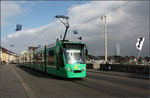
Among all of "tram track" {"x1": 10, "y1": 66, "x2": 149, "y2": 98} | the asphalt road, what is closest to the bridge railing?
the asphalt road

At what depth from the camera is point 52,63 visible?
1742cm

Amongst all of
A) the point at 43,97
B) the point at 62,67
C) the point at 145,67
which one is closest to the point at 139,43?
the point at 145,67

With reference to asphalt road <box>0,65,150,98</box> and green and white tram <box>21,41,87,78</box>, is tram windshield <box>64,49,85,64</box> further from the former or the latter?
asphalt road <box>0,65,150,98</box>

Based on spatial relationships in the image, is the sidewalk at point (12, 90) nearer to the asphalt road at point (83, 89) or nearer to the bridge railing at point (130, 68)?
the asphalt road at point (83, 89)

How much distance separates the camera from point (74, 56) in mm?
14594

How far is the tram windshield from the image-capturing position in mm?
14383

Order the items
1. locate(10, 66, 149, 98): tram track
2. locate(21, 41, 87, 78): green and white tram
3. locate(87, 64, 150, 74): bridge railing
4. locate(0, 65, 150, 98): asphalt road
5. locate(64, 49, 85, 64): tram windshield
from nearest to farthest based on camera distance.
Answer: locate(0, 65, 150, 98): asphalt road < locate(10, 66, 149, 98): tram track < locate(21, 41, 87, 78): green and white tram < locate(64, 49, 85, 64): tram windshield < locate(87, 64, 150, 74): bridge railing

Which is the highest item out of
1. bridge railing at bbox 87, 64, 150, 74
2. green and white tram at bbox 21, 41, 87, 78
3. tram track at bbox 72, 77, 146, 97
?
green and white tram at bbox 21, 41, 87, 78

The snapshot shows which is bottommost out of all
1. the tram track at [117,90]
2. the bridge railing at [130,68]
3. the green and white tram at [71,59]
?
the tram track at [117,90]

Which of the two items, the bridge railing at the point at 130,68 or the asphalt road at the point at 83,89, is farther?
the bridge railing at the point at 130,68

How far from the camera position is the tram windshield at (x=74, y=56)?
14383 mm

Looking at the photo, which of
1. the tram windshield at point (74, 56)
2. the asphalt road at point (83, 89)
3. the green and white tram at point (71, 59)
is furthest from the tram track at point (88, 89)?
the tram windshield at point (74, 56)

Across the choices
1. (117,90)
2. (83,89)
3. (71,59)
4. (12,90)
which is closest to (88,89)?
(83,89)

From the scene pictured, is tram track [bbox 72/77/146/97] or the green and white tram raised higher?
the green and white tram
